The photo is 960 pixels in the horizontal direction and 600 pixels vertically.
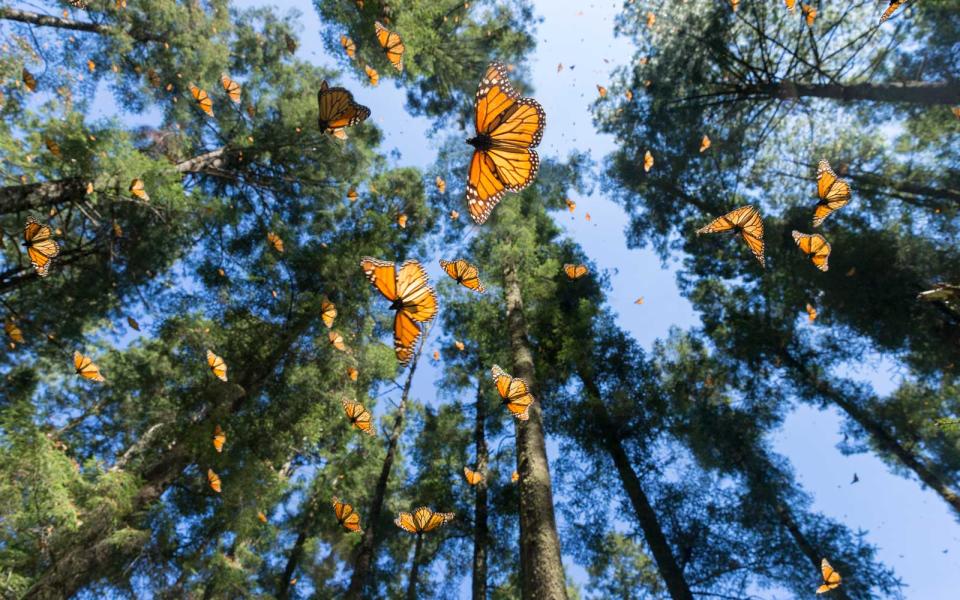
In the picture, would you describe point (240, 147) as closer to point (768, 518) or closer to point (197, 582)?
point (197, 582)

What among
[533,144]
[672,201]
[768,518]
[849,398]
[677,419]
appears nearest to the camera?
[533,144]

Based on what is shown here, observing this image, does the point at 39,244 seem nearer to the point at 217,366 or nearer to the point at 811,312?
the point at 217,366

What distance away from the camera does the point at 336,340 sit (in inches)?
340

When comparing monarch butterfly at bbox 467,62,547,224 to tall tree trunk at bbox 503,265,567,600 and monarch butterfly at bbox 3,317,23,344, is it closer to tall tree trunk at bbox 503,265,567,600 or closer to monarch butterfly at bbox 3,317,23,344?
tall tree trunk at bbox 503,265,567,600

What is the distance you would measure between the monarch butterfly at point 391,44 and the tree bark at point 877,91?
306 inches

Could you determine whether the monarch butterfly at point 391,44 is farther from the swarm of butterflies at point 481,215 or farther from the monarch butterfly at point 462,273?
the monarch butterfly at point 462,273

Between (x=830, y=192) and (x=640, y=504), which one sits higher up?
(x=830, y=192)

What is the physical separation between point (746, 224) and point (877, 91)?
226 inches

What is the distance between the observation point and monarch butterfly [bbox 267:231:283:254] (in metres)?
9.74

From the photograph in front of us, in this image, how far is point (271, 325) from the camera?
886 centimetres

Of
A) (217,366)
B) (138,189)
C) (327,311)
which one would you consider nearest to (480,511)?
(327,311)

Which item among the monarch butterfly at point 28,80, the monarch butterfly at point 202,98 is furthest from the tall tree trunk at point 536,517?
the monarch butterfly at point 28,80

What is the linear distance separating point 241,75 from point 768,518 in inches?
667

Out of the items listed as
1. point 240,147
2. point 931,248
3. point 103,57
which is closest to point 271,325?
point 240,147
